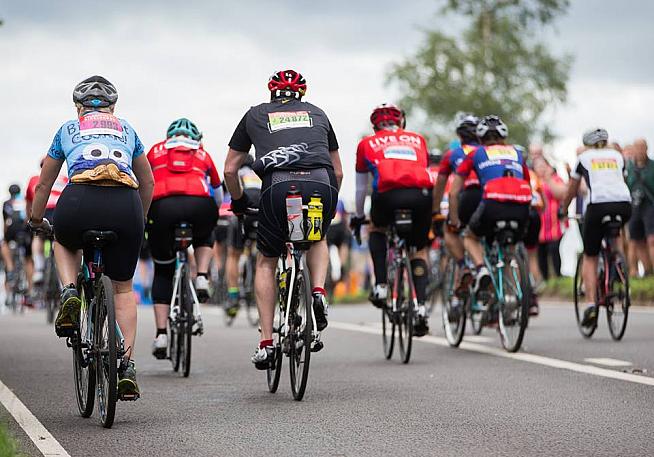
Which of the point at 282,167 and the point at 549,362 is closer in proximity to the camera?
the point at 282,167

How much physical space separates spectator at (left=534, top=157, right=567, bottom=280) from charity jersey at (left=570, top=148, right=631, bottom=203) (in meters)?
5.52

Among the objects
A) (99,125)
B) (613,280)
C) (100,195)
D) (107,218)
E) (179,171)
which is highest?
(99,125)

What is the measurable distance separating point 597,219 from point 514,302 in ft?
5.22

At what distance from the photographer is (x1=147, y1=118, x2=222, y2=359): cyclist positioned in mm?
11469

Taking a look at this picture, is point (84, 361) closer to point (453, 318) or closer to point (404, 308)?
point (404, 308)

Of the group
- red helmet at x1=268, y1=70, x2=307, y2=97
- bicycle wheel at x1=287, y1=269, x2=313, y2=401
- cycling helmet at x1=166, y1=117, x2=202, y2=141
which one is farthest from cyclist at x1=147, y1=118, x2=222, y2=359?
bicycle wheel at x1=287, y1=269, x2=313, y2=401

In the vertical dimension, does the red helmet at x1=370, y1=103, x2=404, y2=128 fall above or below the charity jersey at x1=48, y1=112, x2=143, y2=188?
above

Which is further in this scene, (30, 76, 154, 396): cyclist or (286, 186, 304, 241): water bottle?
(286, 186, 304, 241): water bottle

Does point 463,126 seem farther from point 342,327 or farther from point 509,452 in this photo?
point 509,452

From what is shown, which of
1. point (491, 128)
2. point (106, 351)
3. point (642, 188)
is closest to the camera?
point (106, 351)

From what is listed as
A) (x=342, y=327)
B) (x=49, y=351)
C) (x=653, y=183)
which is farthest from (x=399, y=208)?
(x=653, y=183)

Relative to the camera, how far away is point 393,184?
12047 mm

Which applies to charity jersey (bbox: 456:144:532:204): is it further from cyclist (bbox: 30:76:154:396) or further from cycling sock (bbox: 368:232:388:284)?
cyclist (bbox: 30:76:154:396)

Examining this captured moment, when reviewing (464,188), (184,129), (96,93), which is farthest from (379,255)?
(96,93)
